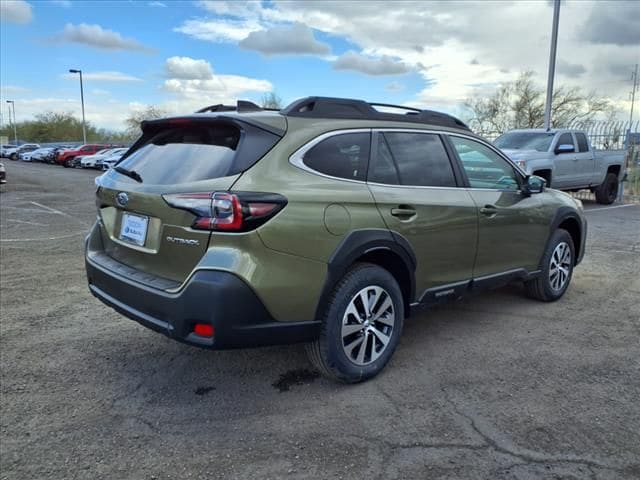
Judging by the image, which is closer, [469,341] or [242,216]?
[242,216]

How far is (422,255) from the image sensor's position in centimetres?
370

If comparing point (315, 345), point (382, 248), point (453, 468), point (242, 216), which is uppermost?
point (242, 216)

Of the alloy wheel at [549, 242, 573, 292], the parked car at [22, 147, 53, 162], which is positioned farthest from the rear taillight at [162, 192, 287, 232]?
the parked car at [22, 147, 53, 162]

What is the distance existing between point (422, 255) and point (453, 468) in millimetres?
1503

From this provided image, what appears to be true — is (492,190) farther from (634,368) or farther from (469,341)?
(634,368)

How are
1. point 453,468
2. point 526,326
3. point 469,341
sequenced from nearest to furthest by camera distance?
point 453,468 → point 469,341 → point 526,326

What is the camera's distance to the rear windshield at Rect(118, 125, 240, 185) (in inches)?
117

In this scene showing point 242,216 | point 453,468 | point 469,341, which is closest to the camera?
point 453,468

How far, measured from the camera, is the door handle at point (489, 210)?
13.7ft

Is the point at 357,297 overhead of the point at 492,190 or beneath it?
beneath

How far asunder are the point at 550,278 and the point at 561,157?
26.0ft

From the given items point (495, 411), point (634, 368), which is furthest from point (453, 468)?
point (634, 368)

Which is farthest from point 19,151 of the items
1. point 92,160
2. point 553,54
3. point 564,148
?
point 564,148

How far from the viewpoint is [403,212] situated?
353 cm
